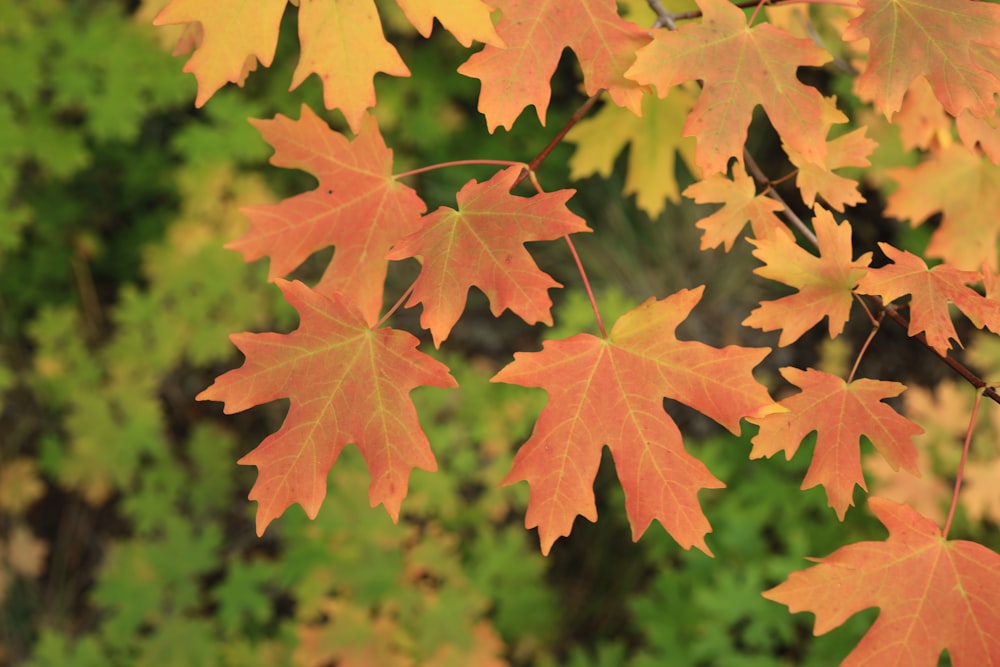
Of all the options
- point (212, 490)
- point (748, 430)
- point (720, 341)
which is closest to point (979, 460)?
point (748, 430)

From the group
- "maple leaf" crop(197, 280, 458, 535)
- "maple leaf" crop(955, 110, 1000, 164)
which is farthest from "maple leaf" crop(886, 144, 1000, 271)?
"maple leaf" crop(197, 280, 458, 535)

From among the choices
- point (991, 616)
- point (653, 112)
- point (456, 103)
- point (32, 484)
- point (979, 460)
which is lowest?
point (32, 484)

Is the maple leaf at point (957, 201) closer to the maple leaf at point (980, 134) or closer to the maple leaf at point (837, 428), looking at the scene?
the maple leaf at point (980, 134)

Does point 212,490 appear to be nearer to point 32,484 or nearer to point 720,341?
point 32,484

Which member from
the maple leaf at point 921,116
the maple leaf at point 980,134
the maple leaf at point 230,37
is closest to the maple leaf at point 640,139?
the maple leaf at point 921,116

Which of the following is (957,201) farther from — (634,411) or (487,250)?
(487,250)

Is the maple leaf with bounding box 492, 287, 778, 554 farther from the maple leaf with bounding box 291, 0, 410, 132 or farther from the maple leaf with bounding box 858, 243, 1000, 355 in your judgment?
the maple leaf with bounding box 291, 0, 410, 132
